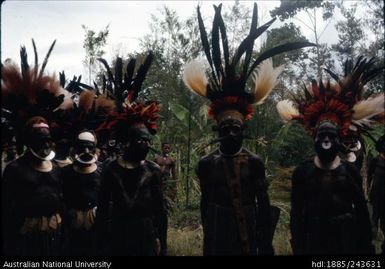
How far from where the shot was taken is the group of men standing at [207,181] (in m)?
4.19

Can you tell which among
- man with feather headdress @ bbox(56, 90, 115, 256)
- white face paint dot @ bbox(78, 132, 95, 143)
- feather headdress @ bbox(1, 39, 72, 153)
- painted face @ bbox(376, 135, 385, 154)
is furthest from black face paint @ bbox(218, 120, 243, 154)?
painted face @ bbox(376, 135, 385, 154)

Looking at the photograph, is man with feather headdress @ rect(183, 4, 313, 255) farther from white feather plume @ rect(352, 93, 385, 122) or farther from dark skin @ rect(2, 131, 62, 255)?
dark skin @ rect(2, 131, 62, 255)

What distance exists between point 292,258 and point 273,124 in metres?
6.58

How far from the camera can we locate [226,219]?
13.9 ft

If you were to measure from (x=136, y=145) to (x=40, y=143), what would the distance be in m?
0.89

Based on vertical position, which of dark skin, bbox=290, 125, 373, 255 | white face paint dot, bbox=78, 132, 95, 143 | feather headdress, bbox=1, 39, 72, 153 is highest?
feather headdress, bbox=1, 39, 72, 153

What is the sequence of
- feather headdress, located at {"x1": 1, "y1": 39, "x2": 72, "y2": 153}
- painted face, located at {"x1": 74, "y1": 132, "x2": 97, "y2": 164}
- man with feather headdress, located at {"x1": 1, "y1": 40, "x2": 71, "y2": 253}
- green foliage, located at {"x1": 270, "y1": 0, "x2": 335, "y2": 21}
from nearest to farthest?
man with feather headdress, located at {"x1": 1, "y1": 40, "x2": 71, "y2": 253}, feather headdress, located at {"x1": 1, "y1": 39, "x2": 72, "y2": 153}, painted face, located at {"x1": 74, "y1": 132, "x2": 97, "y2": 164}, green foliage, located at {"x1": 270, "y1": 0, "x2": 335, "y2": 21}

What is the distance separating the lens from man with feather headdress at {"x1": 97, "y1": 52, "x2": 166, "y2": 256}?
170 inches

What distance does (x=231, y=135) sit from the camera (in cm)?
426

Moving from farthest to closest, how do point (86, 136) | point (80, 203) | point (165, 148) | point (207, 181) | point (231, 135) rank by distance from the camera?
point (165, 148) < point (86, 136) < point (80, 203) < point (207, 181) < point (231, 135)

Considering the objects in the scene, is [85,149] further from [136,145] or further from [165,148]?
[165,148]

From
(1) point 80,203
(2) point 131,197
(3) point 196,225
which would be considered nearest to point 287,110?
(2) point 131,197

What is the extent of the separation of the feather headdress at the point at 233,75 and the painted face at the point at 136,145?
671mm

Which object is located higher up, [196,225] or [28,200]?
[196,225]
